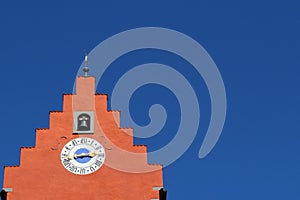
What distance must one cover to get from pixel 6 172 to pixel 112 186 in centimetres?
451

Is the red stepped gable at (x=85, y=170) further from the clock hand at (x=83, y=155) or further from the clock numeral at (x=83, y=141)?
the clock numeral at (x=83, y=141)

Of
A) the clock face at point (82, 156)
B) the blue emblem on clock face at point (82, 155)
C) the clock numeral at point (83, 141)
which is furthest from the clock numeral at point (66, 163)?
the clock numeral at point (83, 141)

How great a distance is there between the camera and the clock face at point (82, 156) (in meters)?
36.7

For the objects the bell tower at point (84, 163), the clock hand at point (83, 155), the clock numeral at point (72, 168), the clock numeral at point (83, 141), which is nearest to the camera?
the bell tower at point (84, 163)

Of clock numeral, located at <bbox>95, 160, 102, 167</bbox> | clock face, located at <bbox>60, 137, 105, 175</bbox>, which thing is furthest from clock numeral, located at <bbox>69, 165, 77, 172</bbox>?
clock numeral, located at <bbox>95, 160, 102, 167</bbox>

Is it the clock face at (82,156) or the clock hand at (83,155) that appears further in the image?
the clock hand at (83,155)

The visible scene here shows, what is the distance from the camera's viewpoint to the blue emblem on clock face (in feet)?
121

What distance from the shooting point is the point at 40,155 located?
36.9 meters

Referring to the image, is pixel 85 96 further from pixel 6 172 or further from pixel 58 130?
pixel 6 172

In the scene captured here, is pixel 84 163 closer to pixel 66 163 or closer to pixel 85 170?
pixel 85 170

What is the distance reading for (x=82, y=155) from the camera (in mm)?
36969

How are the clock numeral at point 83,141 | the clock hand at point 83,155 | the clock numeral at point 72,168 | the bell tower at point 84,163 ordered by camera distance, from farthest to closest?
the clock numeral at point 83,141 → the clock hand at point 83,155 → the clock numeral at point 72,168 → the bell tower at point 84,163

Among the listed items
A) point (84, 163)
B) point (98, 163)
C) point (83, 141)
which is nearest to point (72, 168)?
point (84, 163)

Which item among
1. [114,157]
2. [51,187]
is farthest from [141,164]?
[51,187]
